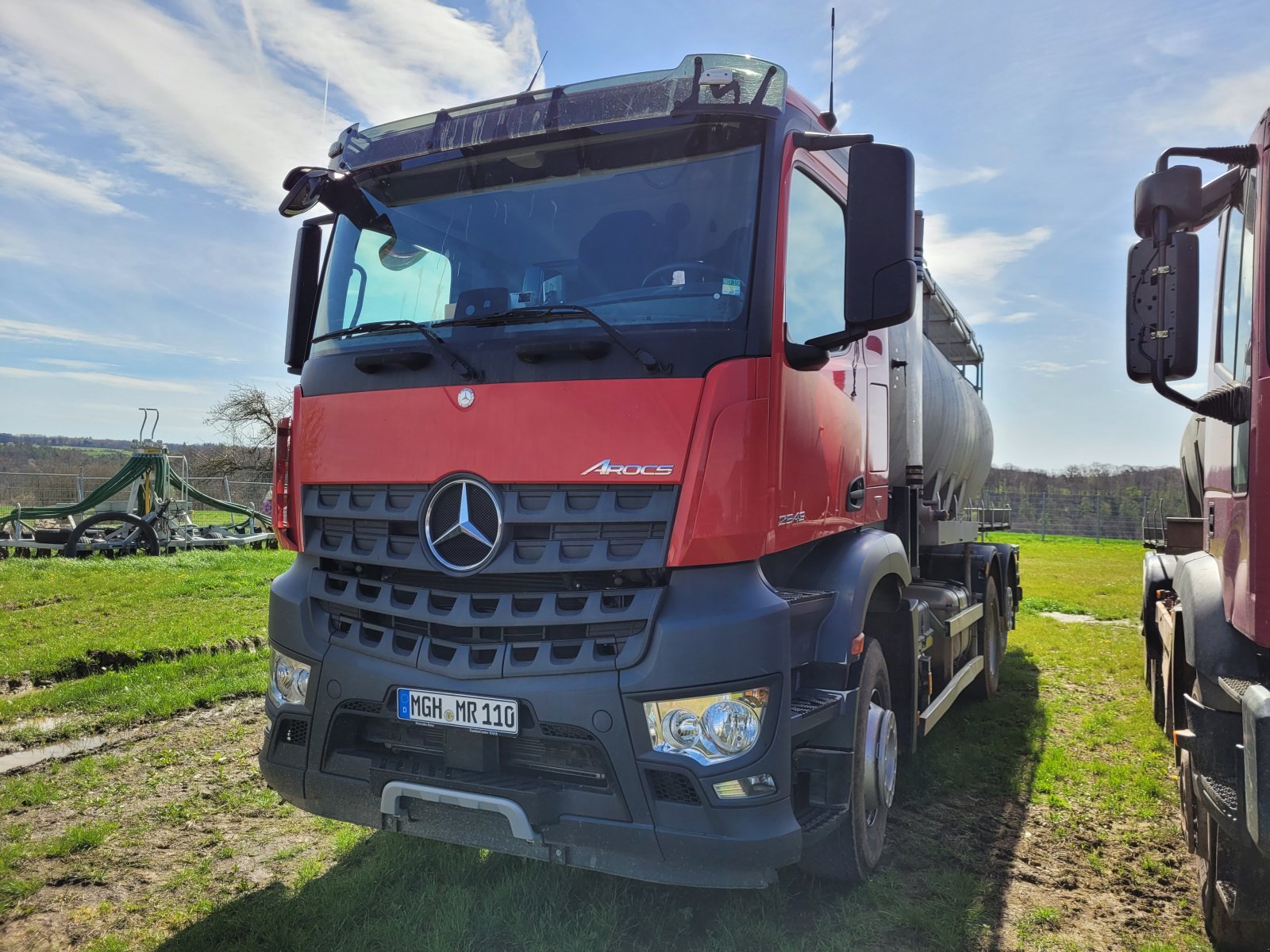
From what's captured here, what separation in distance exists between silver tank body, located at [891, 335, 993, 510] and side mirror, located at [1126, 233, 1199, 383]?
185 centimetres

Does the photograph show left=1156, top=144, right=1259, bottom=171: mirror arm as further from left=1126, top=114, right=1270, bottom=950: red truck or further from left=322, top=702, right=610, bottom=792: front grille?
left=322, top=702, right=610, bottom=792: front grille

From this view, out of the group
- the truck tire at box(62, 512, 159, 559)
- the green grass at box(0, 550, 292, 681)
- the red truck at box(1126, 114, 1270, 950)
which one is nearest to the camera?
the red truck at box(1126, 114, 1270, 950)

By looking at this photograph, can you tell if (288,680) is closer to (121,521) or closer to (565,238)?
(565,238)

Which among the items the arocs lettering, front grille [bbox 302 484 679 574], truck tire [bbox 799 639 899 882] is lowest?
truck tire [bbox 799 639 899 882]

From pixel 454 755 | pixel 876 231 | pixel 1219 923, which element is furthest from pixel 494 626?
pixel 1219 923

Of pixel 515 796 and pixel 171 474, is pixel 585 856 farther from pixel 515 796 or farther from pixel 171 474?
pixel 171 474

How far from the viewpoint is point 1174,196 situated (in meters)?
2.78

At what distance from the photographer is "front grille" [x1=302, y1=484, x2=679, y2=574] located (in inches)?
105

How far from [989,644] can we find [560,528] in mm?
5451

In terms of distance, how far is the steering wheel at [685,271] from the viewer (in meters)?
2.85

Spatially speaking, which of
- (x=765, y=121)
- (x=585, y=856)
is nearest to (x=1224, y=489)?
(x=765, y=121)

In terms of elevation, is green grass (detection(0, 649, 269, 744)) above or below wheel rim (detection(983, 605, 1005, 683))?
below

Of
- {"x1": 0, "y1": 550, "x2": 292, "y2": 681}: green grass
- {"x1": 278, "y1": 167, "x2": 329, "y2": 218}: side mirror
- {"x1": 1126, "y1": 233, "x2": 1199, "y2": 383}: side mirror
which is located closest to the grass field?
{"x1": 0, "y1": 550, "x2": 292, "y2": 681}: green grass

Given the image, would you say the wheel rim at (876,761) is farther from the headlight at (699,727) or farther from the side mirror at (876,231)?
the side mirror at (876,231)
